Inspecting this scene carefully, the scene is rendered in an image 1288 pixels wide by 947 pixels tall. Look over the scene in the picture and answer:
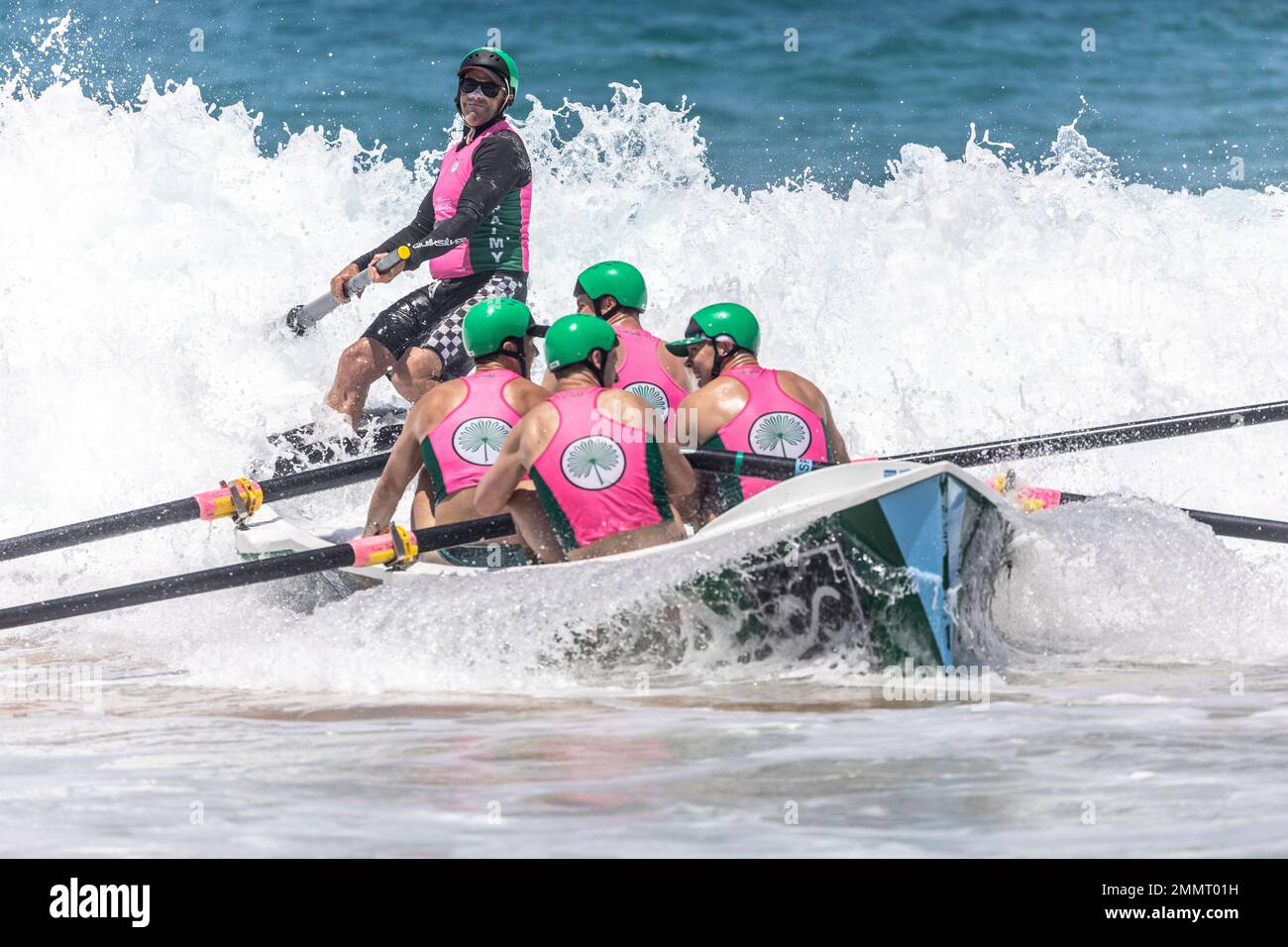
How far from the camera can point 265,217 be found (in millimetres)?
15133

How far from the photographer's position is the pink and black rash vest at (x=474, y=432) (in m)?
6.99

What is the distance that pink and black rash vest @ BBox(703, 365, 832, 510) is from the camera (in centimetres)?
707

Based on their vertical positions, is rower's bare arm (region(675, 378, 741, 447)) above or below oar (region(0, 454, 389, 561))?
above

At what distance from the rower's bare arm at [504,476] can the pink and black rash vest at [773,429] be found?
0.98m

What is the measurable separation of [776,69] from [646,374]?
1127 cm

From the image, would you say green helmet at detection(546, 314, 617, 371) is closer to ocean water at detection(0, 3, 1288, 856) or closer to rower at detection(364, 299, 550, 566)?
rower at detection(364, 299, 550, 566)

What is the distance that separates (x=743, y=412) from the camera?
7.09 meters

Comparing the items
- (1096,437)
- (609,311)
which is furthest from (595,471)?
(1096,437)

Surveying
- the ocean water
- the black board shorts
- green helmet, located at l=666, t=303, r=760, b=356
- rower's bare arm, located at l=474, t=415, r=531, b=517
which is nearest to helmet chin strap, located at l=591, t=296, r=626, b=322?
green helmet, located at l=666, t=303, r=760, b=356

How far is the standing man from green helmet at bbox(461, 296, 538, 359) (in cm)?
140

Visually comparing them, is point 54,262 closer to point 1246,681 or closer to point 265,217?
point 265,217

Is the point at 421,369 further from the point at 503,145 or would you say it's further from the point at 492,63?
the point at 492,63

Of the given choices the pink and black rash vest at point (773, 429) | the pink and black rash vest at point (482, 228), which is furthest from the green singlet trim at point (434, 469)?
the pink and black rash vest at point (482, 228)

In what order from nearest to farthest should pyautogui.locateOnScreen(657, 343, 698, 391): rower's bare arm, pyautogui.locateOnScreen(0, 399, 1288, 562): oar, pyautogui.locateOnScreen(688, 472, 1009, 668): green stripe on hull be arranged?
pyautogui.locateOnScreen(688, 472, 1009, 668): green stripe on hull < pyautogui.locateOnScreen(0, 399, 1288, 562): oar < pyautogui.locateOnScreen(657, 343, 698, 391): rower's bare arm
